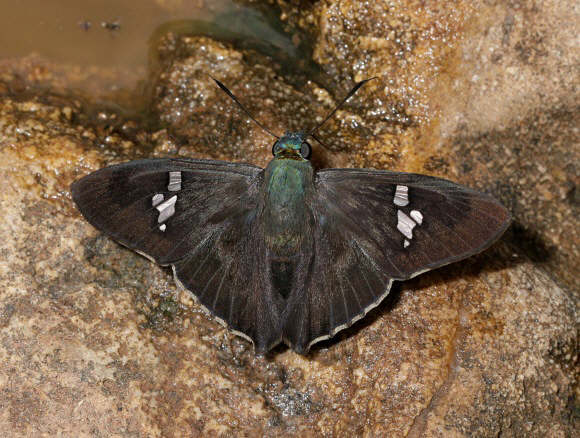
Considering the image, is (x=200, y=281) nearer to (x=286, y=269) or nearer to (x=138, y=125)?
(x=286, y=269)

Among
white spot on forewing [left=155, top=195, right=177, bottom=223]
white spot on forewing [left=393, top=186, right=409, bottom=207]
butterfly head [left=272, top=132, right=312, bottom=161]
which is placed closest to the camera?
white spot on forewing [left=393, top=186, right=409, bottom=207]

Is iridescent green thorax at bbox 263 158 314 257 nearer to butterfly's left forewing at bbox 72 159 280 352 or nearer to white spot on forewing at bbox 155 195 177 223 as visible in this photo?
butterfly's left forewing at bbox 72 159 280 352

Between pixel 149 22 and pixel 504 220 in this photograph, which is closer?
pixel 504 220

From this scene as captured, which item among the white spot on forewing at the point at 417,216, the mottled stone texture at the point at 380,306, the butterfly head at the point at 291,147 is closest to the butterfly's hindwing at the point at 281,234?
the white spot on forewing at the point at 417,216

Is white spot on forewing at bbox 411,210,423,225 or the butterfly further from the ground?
white spot on forewing at bbox 411,210,423,225

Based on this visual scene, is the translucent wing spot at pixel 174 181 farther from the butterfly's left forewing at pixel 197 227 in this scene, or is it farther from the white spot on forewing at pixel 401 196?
the white spot on forewing at pixel 401 196

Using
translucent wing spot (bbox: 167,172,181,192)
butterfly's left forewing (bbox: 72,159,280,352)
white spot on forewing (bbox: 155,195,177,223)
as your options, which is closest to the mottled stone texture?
butterfly's left forewing (bbox: 72,159,280,352)

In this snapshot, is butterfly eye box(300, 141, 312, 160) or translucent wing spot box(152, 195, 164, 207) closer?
translucent wing spot box(152, 195, 164, 207)

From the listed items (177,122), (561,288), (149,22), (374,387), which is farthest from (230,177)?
(561,288)
